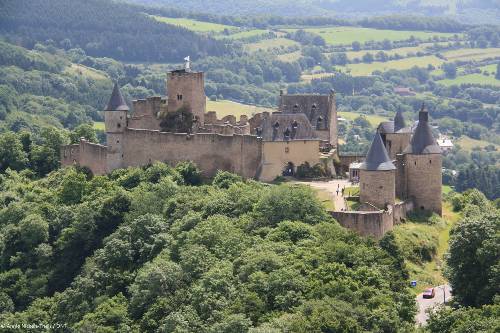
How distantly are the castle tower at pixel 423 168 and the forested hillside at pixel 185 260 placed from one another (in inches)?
218

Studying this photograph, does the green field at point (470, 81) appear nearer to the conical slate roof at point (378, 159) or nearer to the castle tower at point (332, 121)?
the castle tower at point (332, 121)

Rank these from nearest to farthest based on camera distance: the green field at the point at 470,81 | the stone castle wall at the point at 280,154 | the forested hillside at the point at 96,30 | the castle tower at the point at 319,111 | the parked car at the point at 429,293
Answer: the parked car at the point at 429,293, the stone castle wall at the point at 280,154, the castle tower at the point at 319,111, the forested hillside at the point at 96,30, the green field at the point at 470,81

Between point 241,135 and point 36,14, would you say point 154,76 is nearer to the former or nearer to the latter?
point 36,14

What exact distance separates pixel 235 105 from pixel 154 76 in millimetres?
14029

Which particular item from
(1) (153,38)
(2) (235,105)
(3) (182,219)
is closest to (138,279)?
(3) (182,219)

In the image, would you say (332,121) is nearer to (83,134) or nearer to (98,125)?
(83,134)

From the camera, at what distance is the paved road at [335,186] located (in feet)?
218

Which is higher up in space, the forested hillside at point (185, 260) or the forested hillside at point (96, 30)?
the forested hillside at point (96, 30)

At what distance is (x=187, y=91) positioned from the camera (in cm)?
7550

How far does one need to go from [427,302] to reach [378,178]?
24.2ft

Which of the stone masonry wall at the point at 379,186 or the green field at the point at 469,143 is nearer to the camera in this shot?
the stone masonry wall at the point at 379,186

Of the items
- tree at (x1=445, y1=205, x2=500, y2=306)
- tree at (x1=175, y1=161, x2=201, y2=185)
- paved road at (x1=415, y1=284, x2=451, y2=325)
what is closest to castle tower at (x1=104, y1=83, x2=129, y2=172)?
tree at (x1=175, y1=161, x2=201, y2=185)

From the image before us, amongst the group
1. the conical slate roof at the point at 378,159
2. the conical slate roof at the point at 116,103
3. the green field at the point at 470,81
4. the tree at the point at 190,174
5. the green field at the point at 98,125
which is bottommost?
the green field at the point at 98,125

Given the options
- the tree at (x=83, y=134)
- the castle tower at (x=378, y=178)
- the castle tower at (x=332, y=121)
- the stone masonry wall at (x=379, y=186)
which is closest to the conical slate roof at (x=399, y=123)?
the castle tower at (x=332, y=121)
